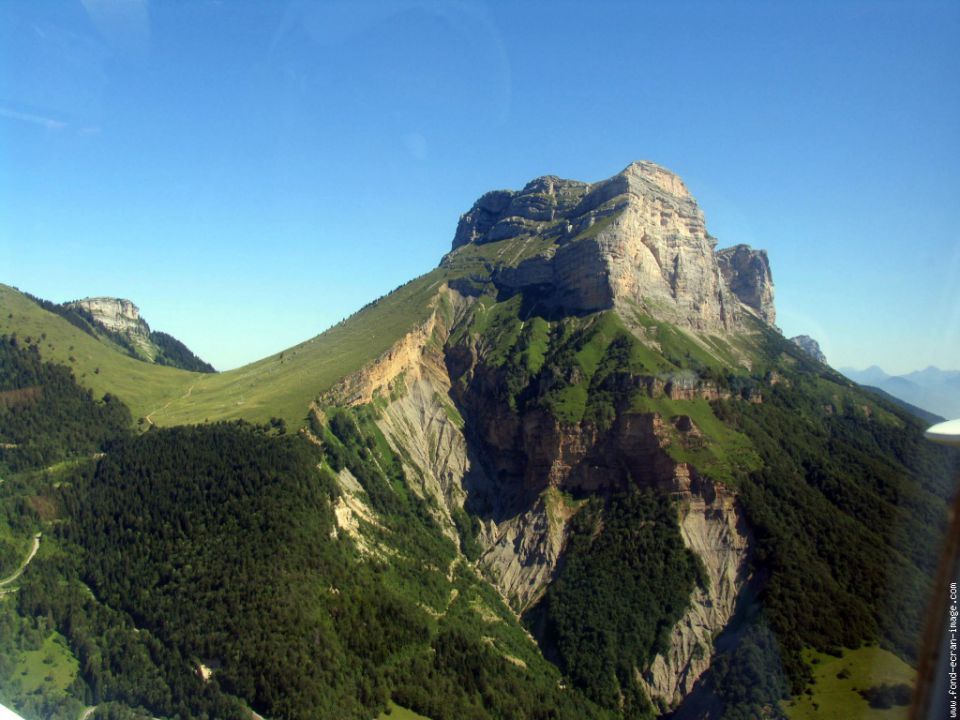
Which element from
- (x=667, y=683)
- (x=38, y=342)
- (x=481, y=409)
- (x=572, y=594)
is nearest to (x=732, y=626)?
(x=667, y=683)

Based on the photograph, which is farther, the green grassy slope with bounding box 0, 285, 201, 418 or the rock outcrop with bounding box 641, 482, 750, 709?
the green grassy slope with bounding box 0, 285, 201, 418

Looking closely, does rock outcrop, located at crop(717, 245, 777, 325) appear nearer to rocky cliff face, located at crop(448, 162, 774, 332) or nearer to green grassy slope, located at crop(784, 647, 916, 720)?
rocky cliff face, located at crop(448, 162, 774, 332)

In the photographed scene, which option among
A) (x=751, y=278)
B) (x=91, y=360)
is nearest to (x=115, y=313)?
(x=91, y=360)

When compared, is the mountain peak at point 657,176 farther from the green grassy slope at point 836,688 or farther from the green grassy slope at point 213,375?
the green grassy slope at point 836,688

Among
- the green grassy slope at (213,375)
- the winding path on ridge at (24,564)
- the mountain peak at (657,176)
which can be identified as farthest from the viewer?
the mountain peak at (657,176)

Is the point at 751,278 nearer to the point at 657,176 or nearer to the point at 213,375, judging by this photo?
the point at 657,176

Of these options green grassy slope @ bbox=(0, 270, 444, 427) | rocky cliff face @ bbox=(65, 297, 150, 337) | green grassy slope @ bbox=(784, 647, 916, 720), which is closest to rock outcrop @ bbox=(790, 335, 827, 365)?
green grassy slope @ bbox=(0, 270, 444, 427)

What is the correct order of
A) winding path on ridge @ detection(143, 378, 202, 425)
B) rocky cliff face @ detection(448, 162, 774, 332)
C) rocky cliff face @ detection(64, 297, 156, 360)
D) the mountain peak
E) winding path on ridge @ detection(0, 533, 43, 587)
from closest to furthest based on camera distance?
winding path on ridge @ detection(0, 533, 43, 587), winding path on ridge @ detection(143, 378, 202, 425), rocky cliff face @ detection(448, 162, 774, 332), the mountain peak, rocky cliff face @ detection(64, 297, 156, 360)

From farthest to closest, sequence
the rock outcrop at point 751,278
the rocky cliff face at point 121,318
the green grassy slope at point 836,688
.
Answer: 1. the rock outcrop at point 751,278
2. the rocky cliff face at point 121,318
3. the green grassy slope at point 836,688

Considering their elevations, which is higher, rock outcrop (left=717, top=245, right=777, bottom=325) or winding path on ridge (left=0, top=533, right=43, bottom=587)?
rock outcrop (left=717, top=245, right=777, bottom=325)

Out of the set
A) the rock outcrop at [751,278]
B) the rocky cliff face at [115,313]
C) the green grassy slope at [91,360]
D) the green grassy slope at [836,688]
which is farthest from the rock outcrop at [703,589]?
the rocky cliff face at [115,313]
